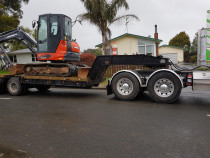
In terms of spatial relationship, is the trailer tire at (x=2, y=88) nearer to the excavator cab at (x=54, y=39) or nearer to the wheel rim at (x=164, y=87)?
the excavator cab at (x=54, y=39)

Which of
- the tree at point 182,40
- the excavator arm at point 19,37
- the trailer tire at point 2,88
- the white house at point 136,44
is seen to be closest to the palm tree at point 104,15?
the white house at point 136,44

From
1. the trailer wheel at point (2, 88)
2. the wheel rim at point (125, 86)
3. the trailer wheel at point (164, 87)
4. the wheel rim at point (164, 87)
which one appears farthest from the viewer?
the trailer wheel at point (2, 88)

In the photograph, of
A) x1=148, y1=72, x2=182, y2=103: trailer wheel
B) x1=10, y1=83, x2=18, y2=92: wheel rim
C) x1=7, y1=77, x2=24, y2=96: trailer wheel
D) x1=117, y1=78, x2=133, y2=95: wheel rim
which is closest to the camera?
x1=148, y1=72, x2=182, y2=103: trailer wheel

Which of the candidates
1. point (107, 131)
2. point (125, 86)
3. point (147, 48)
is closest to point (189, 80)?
point (125, 86)

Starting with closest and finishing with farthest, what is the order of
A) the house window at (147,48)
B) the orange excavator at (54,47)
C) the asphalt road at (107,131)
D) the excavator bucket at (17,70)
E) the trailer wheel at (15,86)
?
1. the asphalt road at (107,131)
2. the orange excavator at (54,47)
3. the trailer wheel at (15,86)
4. the excavator bucket at (17,70)
5. the house window at (147,48)

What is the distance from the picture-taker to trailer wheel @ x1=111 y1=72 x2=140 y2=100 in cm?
676

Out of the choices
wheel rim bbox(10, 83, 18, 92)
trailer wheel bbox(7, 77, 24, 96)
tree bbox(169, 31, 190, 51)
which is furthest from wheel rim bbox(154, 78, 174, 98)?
tree bbox(169, 31, 190, 51)

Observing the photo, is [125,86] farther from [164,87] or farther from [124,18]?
[124,18]

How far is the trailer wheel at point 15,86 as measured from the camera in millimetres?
8484

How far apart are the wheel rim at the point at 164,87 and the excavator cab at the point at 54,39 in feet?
13.6

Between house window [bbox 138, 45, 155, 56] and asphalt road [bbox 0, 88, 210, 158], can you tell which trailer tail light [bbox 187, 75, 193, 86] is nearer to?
asphalt road [bbox 0, 88, 210, 158]

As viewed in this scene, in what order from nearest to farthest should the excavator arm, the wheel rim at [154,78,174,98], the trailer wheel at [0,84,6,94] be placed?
the wheel rim at [154,78,174,98] → the trailer wheel at [0,84,6,94] → the excavator arm

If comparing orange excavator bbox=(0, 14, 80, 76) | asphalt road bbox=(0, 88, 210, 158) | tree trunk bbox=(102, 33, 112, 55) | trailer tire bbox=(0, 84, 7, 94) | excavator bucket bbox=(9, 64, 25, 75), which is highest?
tree trunk bbox=(102, 33, 112, 55)

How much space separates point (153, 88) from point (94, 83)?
253 cm
